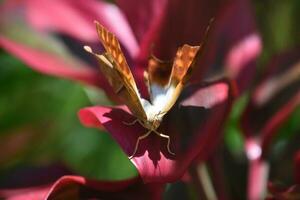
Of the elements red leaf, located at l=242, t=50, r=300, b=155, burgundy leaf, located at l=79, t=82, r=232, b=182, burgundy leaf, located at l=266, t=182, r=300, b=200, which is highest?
burgundy leaf, located at l=79, t=82, r=232, b=182

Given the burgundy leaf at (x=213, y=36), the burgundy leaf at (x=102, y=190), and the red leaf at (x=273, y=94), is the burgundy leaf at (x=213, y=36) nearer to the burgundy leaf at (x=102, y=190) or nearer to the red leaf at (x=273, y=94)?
the red leaf at (x=273, y=94)

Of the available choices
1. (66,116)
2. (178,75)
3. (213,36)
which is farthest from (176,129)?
(66,116)

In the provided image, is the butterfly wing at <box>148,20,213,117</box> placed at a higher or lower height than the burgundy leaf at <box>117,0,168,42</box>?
lower

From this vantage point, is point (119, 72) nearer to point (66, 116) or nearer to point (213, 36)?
point (213, 36)

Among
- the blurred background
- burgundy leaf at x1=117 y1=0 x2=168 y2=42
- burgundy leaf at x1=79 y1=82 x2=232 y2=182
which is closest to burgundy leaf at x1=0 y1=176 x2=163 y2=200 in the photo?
burgundy leaf at x1=79 y1=82 x2=232 y2=182

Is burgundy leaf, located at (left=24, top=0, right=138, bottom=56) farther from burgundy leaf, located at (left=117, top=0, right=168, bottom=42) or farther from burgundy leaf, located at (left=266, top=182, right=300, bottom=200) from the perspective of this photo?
burgundy leaf, located at (left=266, top=182, right=300, bottom=200)

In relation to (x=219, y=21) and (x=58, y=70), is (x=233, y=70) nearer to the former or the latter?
(x=219, y=21)

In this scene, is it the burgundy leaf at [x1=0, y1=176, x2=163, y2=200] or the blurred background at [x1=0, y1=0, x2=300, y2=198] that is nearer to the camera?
the burgundy leaf at [x1=0, y1=176, x2=163, y2=200]

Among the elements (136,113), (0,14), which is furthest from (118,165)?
(136,113)
